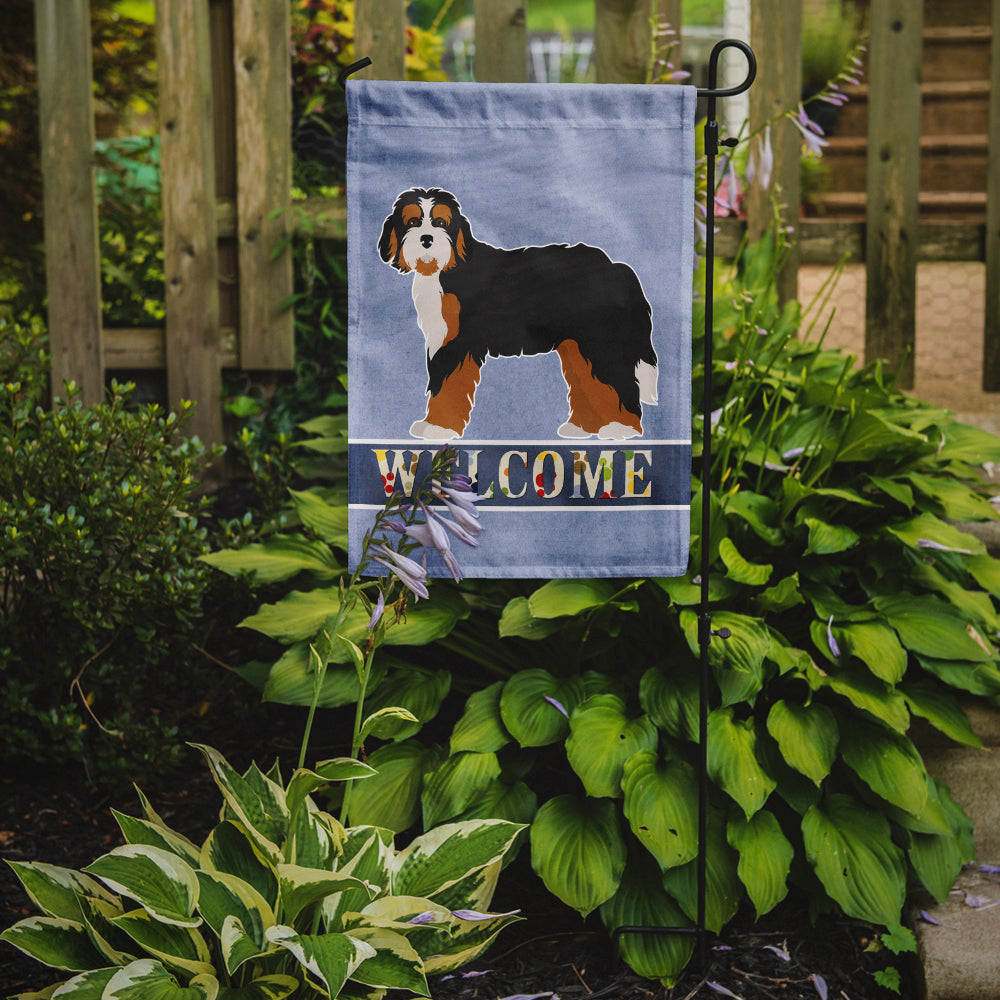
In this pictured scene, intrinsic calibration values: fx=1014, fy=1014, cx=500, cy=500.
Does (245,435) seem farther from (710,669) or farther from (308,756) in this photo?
(710,669)

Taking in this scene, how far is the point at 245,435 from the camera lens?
2729mm

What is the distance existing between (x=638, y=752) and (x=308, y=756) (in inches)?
35.0

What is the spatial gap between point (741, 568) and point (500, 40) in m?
1.91

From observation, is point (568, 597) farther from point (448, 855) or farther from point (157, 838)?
point (157, 838)

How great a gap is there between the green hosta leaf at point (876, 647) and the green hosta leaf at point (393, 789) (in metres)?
0.86

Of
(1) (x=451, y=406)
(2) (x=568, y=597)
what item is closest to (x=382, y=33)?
(1) (x=451, y=406)

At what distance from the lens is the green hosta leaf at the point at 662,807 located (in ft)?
5.92

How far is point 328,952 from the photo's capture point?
55.9 inches

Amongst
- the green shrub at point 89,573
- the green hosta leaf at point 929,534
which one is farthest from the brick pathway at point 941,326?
the green shrub at point 89,573

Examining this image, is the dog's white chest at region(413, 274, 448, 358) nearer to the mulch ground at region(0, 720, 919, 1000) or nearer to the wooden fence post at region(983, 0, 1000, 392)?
the mulch ground at region(0, 720, 919, 1000)

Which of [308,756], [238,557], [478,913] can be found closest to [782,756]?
[478,913]

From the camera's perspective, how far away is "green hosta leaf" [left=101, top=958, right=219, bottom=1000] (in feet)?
4.56

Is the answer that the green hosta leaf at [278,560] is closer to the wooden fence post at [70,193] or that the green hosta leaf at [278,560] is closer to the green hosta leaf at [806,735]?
the green hosta leaf at [806,735]

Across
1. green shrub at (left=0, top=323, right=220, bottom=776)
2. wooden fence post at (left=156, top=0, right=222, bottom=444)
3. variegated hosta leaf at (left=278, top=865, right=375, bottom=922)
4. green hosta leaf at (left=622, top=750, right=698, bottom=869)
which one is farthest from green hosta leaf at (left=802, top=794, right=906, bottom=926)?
wooden fence post at (left=156, top=0, right=222, bottom=444)
